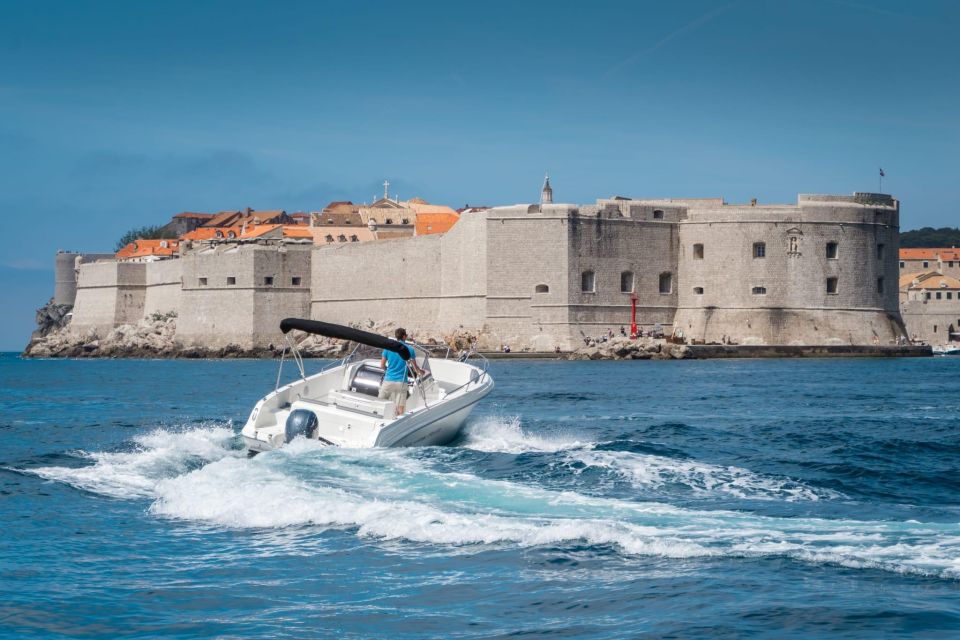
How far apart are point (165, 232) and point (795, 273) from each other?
51.1 m

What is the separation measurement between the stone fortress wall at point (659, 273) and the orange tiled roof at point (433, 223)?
7359 mm

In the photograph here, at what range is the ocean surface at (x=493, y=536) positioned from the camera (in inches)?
209

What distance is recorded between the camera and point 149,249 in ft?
201

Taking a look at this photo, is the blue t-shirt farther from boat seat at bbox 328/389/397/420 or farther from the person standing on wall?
boat seat at bbox 328/389/397/420

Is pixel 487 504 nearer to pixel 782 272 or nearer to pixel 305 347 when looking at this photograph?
pixel 782 272

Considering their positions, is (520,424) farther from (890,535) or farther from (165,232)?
(165,232)

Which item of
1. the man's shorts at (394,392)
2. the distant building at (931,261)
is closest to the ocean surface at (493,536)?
the man's shorts at (394,392)

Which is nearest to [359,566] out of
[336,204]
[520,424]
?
[520,424]

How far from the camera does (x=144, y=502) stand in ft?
27.7

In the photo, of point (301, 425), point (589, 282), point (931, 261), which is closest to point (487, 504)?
point (301, 425)

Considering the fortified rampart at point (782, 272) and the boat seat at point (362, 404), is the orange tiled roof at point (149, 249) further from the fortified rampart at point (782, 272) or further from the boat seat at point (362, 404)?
the boat seat at point (362, 404)

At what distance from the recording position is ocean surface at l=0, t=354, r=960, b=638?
532cm

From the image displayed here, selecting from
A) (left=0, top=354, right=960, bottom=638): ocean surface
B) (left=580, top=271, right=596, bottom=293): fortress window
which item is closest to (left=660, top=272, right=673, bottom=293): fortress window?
(left=580, top=271, right=596, bottom=293): fortress window

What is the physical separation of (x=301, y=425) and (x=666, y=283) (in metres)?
31.8
